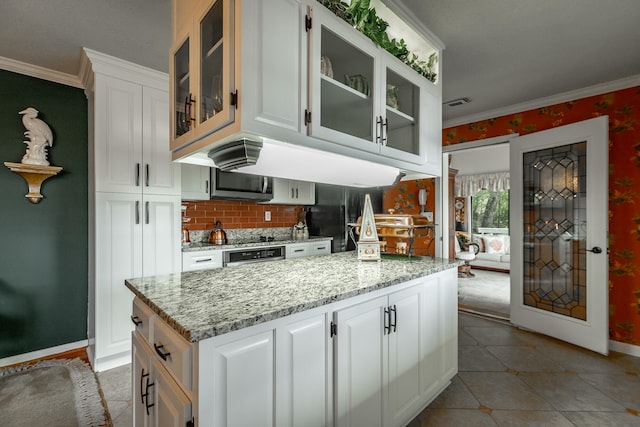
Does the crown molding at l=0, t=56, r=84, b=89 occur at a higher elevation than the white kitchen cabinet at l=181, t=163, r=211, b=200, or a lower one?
higher

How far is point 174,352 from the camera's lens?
97 cm

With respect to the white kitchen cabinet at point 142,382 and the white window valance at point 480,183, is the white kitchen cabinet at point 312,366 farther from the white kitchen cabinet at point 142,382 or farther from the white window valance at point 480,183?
the white window valance at point 480,183

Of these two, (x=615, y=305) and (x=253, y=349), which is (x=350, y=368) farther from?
(x=615, y=305)

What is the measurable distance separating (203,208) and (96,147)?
124 centimetres

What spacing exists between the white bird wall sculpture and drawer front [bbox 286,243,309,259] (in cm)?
235

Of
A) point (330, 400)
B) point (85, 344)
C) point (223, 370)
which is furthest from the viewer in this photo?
point (85, 344)

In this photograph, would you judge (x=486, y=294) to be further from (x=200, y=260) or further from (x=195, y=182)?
(x=195, y=182)

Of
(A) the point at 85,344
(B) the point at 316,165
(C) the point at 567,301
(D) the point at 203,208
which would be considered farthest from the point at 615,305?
(A) the point at 85,344

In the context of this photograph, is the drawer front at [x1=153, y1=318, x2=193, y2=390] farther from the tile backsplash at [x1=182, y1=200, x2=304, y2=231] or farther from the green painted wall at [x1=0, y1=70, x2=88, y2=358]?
the tile backsplash at [x1=182, y1=200, x2=304, y2=231]

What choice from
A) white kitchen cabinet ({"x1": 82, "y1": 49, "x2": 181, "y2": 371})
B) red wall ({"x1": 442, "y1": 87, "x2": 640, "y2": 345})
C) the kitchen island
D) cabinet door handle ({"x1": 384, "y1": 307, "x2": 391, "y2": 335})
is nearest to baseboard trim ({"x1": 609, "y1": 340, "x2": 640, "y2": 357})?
red wall ({"x1": 442, "y1": 87, "x2": 640, "y2": 345})

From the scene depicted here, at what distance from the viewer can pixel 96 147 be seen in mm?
2371

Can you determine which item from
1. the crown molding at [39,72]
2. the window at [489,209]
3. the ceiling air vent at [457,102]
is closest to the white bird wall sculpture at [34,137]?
the crown molding at [39,72]

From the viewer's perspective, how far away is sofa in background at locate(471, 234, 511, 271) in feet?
20.6

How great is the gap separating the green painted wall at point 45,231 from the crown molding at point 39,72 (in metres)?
0.04
